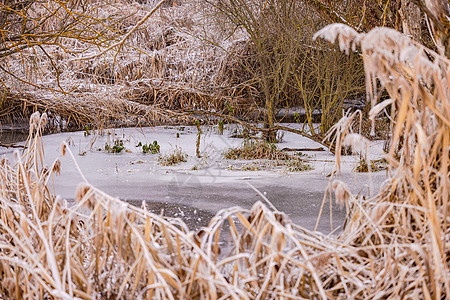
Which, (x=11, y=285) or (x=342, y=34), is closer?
(x=342, y=34)

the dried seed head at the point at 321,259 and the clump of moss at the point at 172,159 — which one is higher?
the clump of moss at the point at 172,159

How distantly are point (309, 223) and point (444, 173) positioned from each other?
2188mm

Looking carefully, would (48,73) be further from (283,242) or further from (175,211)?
(283,242)

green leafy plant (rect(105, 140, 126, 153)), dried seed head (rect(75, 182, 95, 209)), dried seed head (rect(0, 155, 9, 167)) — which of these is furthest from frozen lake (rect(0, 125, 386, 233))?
dried seed head (rect(75, 182, 95, 209))

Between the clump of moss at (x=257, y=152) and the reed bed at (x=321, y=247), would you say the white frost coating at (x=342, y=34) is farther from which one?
the clump of moss at (x=257, y=152)

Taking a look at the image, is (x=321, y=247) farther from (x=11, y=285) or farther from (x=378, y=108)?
(x=11, y=285)

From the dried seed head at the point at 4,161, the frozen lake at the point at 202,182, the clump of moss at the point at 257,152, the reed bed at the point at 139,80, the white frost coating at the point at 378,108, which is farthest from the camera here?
the reed bed at the point at 139,80

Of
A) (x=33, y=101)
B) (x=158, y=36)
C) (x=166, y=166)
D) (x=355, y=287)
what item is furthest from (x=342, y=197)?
(x=158, y=36)

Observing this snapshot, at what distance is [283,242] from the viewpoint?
894 millimetres

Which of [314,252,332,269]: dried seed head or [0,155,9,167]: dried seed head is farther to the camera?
[0,155,9,167]: dried seed head

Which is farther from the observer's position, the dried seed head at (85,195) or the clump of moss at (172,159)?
the clump of moss at (172,159)

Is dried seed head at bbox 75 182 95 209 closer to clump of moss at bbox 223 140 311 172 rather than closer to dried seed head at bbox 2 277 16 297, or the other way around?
dried seed head at bbox 2 277 16 297

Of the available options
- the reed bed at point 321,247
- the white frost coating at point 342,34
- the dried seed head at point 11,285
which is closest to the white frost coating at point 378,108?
the reed bed at point 321,247

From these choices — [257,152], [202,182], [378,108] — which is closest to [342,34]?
[378,108]
